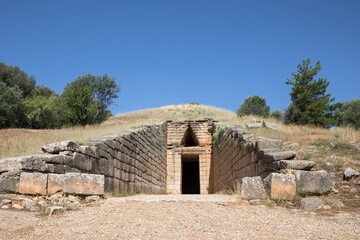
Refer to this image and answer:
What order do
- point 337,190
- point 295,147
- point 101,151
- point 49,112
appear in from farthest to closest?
point 49,112 → point 295,147 → point 101,151 → point 337,190

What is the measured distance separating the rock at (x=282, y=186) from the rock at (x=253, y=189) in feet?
0.57

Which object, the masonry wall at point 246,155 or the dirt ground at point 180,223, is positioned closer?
the dirt ground at point 180,223

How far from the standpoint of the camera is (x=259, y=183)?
5.34m

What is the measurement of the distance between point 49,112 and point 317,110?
2230cm

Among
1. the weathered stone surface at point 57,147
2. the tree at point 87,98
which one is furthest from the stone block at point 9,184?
the tree at point 87,98

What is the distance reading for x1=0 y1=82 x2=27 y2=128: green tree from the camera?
23.8m

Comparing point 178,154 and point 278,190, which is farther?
point 178,154

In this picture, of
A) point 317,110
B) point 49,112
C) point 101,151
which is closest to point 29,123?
point 49,112

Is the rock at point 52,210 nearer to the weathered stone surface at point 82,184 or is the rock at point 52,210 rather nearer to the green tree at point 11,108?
the weathered stone surface at point 82,184

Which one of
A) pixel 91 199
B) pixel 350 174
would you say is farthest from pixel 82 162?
pixel 350 174

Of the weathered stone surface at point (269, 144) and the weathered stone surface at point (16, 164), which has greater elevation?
the weathered stone surface at point (269, 144)

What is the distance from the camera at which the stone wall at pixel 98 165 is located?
5.13 metres

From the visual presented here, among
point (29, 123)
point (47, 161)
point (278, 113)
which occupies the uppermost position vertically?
point (278, 113)

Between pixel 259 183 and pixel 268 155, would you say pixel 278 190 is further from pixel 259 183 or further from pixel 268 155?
pixel 268 155
